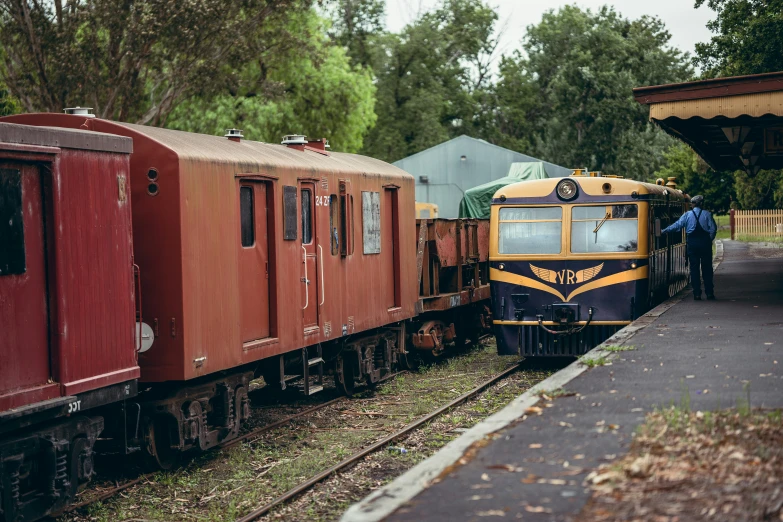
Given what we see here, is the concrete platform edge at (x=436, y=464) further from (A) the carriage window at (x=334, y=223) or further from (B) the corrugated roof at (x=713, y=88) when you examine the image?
(B) the corrugated roof at (x=713, y=88)

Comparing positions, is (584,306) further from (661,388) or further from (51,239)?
(51,239)

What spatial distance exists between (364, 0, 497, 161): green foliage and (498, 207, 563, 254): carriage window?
46.4 metres

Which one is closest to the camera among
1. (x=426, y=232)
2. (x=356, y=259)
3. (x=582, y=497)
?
(x=582, y=497)

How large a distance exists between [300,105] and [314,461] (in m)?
29.9

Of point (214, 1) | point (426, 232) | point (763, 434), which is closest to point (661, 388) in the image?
point (763, 434)

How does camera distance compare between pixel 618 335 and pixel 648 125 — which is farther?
pixel 648 125

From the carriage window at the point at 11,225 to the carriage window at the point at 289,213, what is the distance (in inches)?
166

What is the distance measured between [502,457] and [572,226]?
345 inches

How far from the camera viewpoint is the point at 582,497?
5.67 m

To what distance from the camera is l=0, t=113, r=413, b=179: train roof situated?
9.25m

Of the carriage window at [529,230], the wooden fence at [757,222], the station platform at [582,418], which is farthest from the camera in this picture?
the wooden fence at [757,222]

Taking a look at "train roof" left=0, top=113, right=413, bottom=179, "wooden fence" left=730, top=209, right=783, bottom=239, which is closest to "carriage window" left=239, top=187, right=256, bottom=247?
"train roof" left=0, top=113, right=413, bottom=179

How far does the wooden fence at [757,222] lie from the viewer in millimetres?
50375

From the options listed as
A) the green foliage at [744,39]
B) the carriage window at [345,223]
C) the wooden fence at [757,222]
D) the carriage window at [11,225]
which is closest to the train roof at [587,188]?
the carriage window at [345,223]
